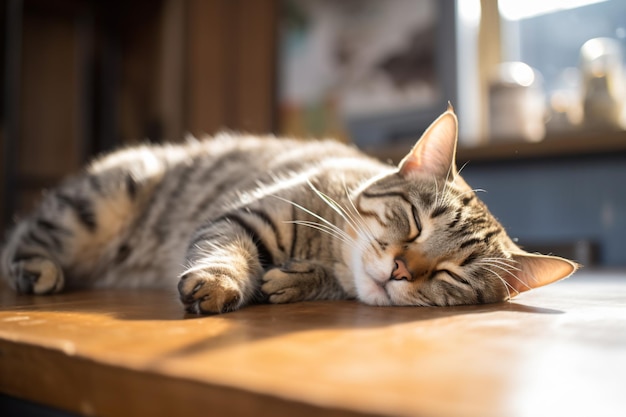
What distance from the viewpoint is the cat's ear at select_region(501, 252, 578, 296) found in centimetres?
117

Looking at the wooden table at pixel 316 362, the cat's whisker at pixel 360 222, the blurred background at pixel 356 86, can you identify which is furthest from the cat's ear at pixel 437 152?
the blurred background at pixel 356 86

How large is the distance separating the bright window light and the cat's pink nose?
2111 millimetres

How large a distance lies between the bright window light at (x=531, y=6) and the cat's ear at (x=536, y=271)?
1.94 m

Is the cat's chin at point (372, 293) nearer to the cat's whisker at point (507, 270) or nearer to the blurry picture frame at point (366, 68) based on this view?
the cat's whisker at point (507, 270)

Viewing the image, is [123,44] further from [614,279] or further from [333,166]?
[614,279]

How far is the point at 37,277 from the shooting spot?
1.39m

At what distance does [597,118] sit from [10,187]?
9.23ft

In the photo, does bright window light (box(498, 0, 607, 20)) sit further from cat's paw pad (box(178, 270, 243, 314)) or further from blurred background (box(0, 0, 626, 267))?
cat's paw pad (box(178, 270, 243, 314))

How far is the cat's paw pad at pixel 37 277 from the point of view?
4.52 feet

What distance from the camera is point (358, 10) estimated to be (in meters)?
3.08

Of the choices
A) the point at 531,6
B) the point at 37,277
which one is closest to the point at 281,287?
the point at 37,277

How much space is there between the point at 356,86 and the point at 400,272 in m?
2.09

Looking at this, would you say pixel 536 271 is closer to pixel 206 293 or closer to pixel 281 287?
pixel 281 287

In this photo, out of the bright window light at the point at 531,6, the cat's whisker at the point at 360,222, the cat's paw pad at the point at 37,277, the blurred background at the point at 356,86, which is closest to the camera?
the cat's whisker at the point at 360,222
